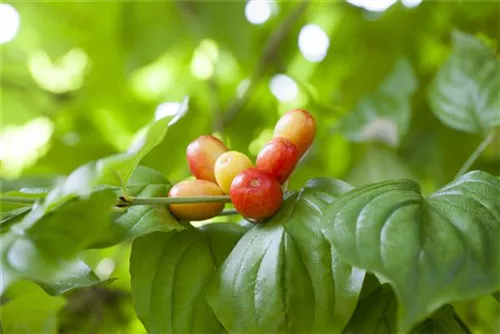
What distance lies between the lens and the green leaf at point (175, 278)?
549 mm

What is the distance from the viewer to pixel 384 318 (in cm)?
54

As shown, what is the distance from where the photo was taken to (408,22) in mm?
1166

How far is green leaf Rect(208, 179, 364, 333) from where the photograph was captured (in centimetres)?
49

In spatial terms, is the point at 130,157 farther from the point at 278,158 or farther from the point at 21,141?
the point at 21,141

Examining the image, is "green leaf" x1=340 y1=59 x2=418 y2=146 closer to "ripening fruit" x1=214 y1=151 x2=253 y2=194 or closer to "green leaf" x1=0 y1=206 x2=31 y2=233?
"ripening fruit" x1=214 y1=151 x2=253 y2=194

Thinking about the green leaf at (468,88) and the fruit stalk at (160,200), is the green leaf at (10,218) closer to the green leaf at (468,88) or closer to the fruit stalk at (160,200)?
the fruit stalk at (160,200)

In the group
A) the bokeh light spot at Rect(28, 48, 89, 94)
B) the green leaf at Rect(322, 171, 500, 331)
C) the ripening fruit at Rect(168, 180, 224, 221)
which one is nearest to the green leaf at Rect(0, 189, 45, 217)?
the ripening fruit at Rect(168, 180, 224, 221)

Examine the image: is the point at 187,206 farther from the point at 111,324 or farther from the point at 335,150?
the point at 335,150

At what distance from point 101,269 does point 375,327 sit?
2.11 feet

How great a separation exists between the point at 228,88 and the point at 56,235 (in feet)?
3.36

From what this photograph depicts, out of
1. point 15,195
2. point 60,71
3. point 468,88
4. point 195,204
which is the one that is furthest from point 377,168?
point 60,71

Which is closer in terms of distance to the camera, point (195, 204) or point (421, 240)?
point (421, 240)

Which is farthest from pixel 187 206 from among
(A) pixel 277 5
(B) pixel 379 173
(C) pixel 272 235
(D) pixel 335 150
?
(A) pixel 277 5

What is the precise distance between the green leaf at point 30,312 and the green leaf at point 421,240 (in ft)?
1.22
